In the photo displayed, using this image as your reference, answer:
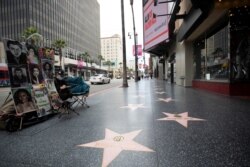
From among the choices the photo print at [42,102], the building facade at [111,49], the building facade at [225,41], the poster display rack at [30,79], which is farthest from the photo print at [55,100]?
the building facade at [111,49]

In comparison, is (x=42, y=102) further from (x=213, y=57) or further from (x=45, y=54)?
(x=213, y=57)

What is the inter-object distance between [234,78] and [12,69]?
27.1 feet

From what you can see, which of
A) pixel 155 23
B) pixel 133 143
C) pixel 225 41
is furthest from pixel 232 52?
pixel 155 23

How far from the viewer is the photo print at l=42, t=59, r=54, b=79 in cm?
563

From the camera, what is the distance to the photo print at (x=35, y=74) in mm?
5035

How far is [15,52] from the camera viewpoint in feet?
15.0

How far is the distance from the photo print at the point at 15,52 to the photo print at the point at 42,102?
844 millimetres

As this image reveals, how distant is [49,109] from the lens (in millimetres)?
5508

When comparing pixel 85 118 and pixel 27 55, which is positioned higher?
pixel 27 55

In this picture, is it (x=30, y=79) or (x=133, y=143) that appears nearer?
(x=133, y=143)

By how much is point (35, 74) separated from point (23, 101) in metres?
0.87

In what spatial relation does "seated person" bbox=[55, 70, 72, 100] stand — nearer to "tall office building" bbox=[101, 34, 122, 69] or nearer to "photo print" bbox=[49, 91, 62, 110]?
"photo print" bbox=[49, 91, 62, 110]

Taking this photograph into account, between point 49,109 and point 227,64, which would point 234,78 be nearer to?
point 227,64

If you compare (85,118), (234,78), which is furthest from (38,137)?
(234,78)
